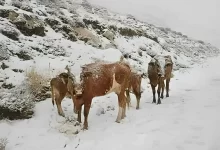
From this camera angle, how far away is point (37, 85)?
31.6ft

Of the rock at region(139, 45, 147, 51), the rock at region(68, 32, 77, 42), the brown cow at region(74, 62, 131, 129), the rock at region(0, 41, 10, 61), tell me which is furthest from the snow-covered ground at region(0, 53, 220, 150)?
the rock at region(139, 45, 147, 51)

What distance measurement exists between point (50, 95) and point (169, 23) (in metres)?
37.2

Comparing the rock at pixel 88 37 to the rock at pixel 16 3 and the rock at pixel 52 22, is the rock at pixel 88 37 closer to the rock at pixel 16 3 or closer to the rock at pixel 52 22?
the rock at pixel 52 22

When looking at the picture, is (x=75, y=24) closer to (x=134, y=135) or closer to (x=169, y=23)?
(x=134, y=135)

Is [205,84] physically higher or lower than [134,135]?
lower

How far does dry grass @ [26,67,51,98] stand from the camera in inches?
374

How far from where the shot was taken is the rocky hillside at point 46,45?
9297 mm

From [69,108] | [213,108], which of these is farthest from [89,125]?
[213,108]

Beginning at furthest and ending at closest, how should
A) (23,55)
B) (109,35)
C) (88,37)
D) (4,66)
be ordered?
1. (109,35)
2. (88,37)
3. (23,55)
4. (4,66)

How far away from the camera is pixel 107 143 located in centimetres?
706

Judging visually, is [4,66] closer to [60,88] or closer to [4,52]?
[4,52]

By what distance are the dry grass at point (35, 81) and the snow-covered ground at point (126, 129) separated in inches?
19.4

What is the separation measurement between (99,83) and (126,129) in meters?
1.47

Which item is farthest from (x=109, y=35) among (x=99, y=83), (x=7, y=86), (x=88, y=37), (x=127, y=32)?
(x=99, y=83)
